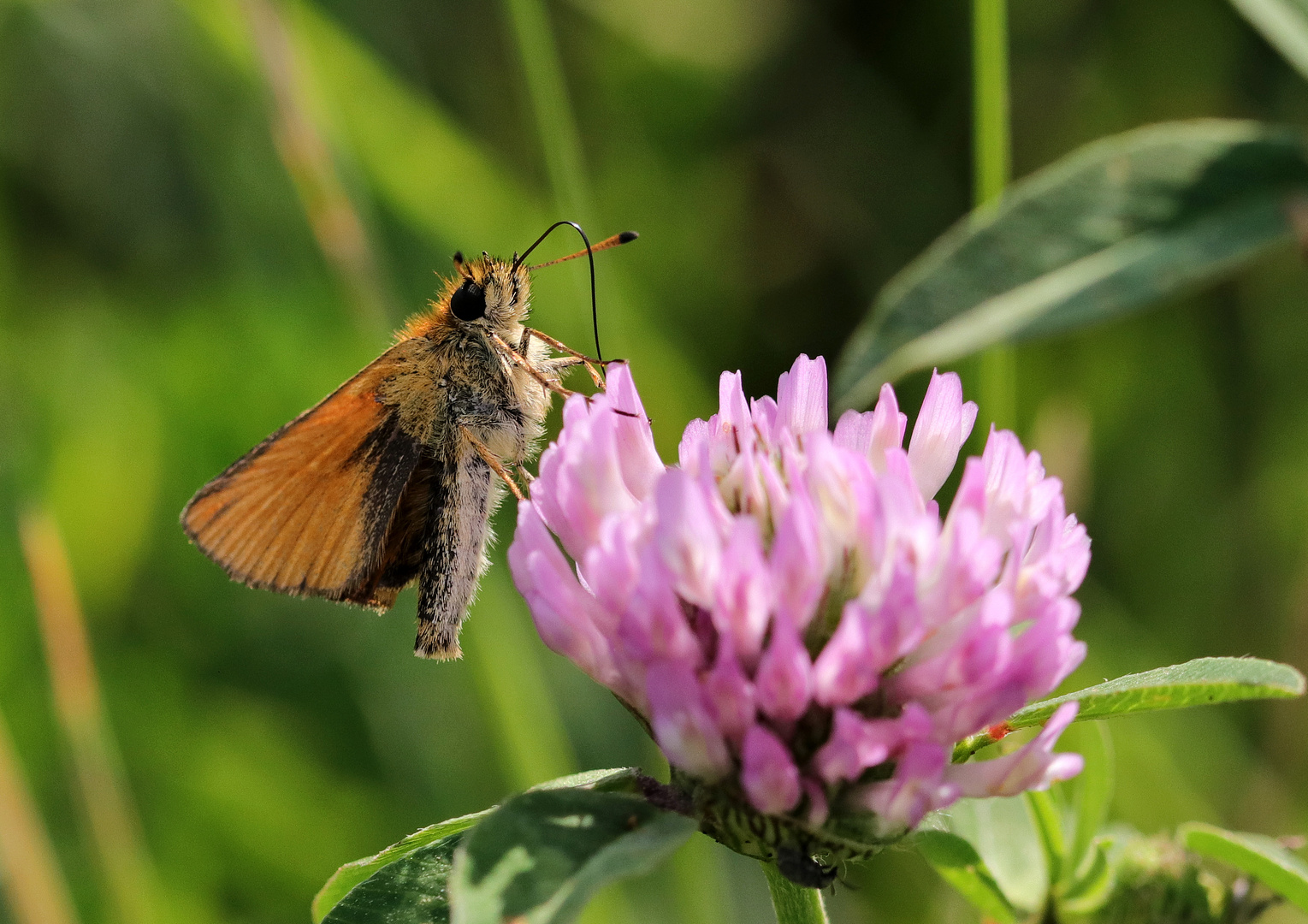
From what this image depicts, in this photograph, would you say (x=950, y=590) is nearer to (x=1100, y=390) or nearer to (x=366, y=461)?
(x=366, y=461)

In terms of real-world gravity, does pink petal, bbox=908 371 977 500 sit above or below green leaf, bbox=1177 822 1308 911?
above

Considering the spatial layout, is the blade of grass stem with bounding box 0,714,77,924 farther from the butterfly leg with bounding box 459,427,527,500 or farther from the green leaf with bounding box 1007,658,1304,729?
the green leaf with bounding box 1007,658,1304,729

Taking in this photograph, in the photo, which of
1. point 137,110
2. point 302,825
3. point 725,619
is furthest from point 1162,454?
point 137,110

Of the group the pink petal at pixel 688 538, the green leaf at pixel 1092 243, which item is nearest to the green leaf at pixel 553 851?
the pink petal at pixel 688 538

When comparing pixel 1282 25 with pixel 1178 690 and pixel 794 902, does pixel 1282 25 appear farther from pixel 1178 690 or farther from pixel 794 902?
pixel 794 902

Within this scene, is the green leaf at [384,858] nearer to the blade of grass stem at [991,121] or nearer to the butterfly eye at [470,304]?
the butterfly eye at [470,304]

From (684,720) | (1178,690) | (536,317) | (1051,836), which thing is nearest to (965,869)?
(1051,836)

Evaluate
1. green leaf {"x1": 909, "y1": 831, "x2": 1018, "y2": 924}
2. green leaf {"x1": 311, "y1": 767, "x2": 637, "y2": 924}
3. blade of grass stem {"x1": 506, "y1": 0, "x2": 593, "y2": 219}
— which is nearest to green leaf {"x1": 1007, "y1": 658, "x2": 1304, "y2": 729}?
green leaf {"x1": 909, "y1": 831, "x2": 1018, "y2": 924}
